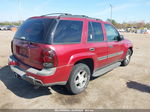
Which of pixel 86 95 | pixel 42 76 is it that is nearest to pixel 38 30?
pixel 42 76

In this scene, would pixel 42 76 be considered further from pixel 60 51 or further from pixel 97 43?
pixel 97 43

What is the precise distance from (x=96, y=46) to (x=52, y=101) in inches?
74.0

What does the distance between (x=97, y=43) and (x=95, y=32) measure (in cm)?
33

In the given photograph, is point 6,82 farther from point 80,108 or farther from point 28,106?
point 80,108

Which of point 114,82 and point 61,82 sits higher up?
point 61,82

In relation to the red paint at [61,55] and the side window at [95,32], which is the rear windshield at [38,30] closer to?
the red paint at [61,55]

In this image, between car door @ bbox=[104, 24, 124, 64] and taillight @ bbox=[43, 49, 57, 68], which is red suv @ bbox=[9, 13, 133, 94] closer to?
taillight @ bbox=[43, 49, 57, 68]

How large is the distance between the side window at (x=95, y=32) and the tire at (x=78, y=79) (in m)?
0.80

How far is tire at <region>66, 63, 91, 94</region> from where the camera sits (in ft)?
11.1

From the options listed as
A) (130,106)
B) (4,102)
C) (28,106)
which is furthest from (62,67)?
(130,106)

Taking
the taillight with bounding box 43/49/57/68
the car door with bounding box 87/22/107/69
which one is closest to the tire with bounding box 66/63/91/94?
the car door with bounding box 87/22/107/69

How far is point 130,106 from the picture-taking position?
318cm

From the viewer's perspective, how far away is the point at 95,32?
13.1 ft

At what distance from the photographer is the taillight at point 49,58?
111 inches
